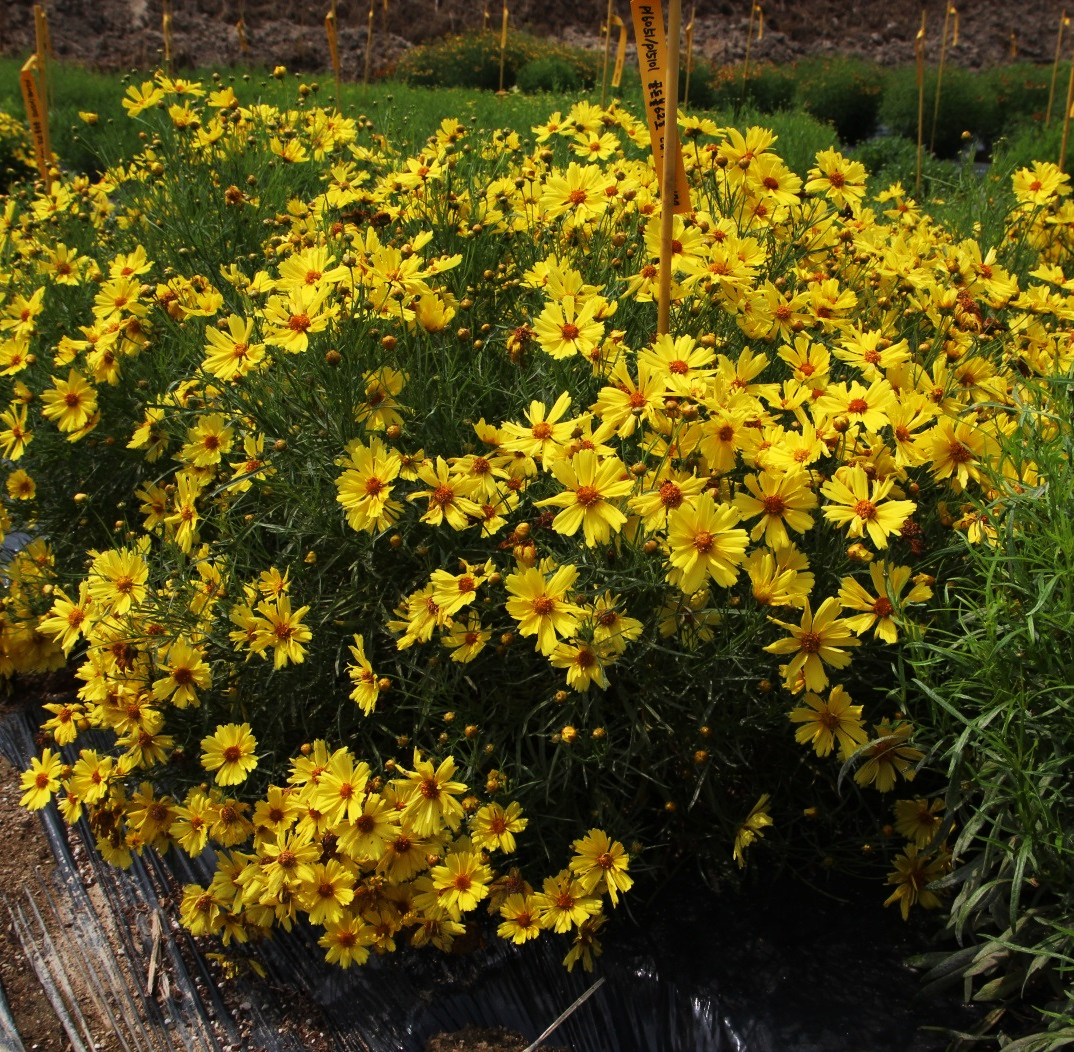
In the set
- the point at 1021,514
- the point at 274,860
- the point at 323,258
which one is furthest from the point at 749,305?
the point at 274,860

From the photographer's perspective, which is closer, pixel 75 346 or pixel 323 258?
pixel 323 258

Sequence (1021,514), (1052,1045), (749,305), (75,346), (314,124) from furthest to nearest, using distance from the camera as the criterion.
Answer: (314,124)
(75,346)
(749,305)
(1021,514)
(1052,1045)

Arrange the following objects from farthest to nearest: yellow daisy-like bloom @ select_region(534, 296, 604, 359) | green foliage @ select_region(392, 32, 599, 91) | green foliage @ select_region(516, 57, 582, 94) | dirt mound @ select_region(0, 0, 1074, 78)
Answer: dirt mound @ select_region(0, 0, 1074, 78)
green foliage @ select_region(392, 32, 599, 91)
green foliage @ select_region(516, 57, 582, 94)
yellow daisy-like bloom @ select_region(534, 296, 604, 359)

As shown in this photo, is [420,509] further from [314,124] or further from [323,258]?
[314,124]

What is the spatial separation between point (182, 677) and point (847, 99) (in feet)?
40.0

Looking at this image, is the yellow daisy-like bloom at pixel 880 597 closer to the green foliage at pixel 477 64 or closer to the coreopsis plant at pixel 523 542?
the coreopsis plant at pixel 523 542

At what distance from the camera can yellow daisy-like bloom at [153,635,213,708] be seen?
188 cm

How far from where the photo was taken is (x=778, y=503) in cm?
166

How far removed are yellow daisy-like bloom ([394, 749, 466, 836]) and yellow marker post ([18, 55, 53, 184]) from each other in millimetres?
2509

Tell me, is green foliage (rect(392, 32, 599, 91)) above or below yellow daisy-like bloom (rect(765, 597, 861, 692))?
above

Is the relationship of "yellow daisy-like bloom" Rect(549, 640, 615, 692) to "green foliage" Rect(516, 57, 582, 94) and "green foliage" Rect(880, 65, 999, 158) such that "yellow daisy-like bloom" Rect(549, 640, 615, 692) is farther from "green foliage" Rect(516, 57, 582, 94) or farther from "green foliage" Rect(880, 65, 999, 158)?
"green foliage" Rect(516, 57, 582, 94)

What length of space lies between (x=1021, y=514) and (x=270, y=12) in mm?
19820

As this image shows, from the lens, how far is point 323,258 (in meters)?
1.99

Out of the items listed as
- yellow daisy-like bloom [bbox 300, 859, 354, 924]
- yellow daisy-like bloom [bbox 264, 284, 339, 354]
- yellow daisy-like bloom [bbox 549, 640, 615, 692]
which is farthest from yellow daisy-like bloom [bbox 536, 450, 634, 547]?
yellow daisy-like bloom [bbox 300, 859, 354, 924]
